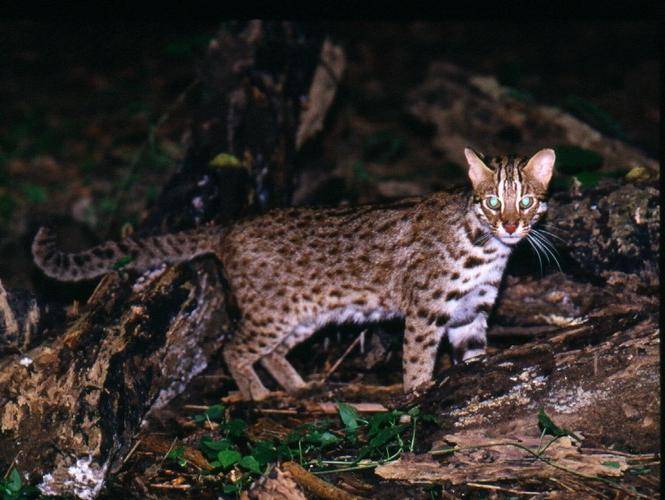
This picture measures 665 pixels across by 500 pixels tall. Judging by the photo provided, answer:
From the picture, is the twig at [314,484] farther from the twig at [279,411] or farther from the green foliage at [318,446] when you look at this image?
the twig at [279,411]

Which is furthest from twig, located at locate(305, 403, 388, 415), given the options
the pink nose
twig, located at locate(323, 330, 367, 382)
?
the pink nose

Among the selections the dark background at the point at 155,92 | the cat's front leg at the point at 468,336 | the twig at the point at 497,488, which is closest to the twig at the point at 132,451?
the twig at the point at 497,488

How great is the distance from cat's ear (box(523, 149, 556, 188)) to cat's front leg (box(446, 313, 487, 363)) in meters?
1.23

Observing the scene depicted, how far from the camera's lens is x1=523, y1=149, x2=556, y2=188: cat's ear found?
17.0 feet

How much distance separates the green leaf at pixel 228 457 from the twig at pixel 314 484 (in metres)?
0.28

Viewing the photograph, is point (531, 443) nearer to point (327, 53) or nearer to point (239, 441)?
point (239, 441)

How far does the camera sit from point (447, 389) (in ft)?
16.4

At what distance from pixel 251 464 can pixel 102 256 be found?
2092 mm

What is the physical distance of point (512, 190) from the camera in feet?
16.9

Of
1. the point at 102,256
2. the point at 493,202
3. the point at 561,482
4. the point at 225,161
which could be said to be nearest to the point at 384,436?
the point at 561,482

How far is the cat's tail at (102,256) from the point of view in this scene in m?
5.66

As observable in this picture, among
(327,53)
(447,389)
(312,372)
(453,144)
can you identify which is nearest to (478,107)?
(453,144)

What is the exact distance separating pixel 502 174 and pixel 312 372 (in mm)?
2508

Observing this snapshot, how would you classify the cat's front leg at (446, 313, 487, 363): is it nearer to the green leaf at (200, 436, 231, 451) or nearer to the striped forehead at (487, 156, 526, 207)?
the striped forehead at (487, 156, 526, 207)
